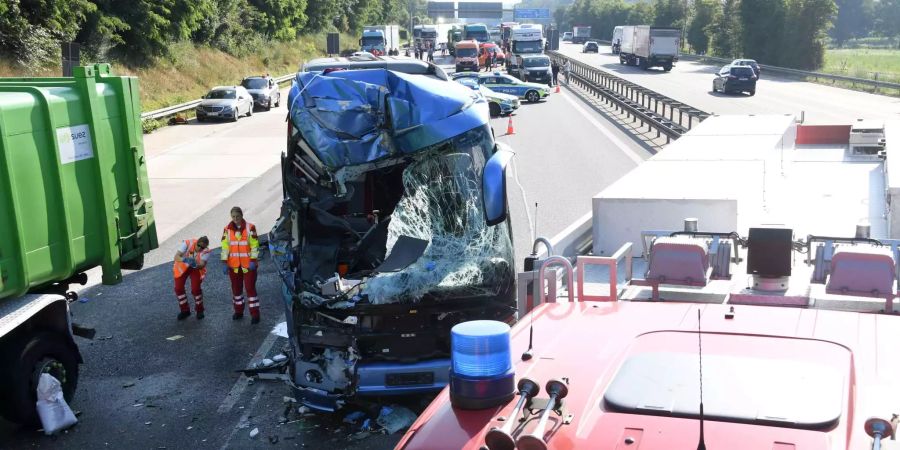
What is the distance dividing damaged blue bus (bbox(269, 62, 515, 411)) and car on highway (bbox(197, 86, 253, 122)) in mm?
30377

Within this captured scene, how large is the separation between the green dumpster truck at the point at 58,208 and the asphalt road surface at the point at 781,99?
29.0 metres

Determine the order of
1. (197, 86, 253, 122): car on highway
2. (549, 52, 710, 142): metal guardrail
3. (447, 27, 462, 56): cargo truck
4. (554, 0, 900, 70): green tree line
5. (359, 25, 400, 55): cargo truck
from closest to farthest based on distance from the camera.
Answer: (549, 52, 710, 142): metal guardrail, (197, 86, 253, 122): car on highway, (554, 0, 900, 70): green tree line, (359, 25, 400, 55): cargo truck, (447, 27, 462, 56): cargo truck

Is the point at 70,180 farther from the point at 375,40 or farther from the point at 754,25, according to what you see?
the point at 754,25

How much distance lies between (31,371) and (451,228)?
387 cm

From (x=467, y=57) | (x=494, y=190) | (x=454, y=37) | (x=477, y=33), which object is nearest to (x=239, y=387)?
(x=494, y=190)

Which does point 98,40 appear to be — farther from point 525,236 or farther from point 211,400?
point 211,400

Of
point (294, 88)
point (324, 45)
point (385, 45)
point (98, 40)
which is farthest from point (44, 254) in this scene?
point (324, 45)

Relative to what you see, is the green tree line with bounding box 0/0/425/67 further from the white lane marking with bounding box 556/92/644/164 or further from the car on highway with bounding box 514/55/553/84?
the white lane marking with bounding box 556/92/644/164

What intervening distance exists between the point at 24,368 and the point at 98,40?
35.2 metres

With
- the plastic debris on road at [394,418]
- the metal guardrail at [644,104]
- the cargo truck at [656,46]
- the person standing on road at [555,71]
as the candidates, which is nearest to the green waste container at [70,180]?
the plastic debris on road at [394,418]

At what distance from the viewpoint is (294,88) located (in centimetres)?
923

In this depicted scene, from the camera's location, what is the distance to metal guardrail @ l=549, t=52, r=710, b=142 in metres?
25.7

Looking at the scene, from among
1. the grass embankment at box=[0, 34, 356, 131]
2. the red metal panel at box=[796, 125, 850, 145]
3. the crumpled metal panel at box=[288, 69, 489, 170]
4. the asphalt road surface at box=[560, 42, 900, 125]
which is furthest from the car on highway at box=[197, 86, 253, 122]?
the crumpled metal panel at box=[288, 69, 489, 170]

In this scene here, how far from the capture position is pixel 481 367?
3.78m
